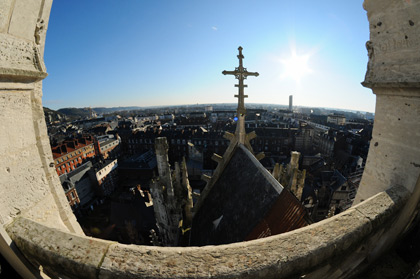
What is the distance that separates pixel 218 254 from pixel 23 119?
146 inches

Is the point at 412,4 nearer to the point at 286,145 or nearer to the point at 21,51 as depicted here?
the point at 21,51

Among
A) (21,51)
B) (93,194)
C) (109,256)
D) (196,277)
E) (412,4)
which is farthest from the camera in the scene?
(93,194)

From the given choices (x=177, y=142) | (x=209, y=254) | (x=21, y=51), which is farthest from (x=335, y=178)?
(x=177, y=142)

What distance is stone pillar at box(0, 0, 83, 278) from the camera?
2.58 m

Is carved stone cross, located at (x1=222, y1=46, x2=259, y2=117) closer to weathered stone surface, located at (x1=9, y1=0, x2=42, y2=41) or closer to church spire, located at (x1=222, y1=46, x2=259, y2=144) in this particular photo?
church spire, located at (x1=222, y1=46, x2=259, y2=144)

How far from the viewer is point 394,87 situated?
334 centimetres

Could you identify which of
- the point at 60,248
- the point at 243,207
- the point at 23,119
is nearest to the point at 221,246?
the point at 60,248

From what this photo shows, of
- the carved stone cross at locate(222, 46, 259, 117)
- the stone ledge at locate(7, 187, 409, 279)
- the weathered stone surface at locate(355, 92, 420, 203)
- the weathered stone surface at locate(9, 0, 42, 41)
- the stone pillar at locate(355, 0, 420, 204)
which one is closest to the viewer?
the stone ledge at locate(7, 187, 409, 279)

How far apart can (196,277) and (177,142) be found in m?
51.8

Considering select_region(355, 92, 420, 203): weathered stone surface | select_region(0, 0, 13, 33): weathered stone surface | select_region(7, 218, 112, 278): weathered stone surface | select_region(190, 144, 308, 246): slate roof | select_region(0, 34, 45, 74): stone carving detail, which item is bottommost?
select_region(190, 144, 308, 246): slate roof

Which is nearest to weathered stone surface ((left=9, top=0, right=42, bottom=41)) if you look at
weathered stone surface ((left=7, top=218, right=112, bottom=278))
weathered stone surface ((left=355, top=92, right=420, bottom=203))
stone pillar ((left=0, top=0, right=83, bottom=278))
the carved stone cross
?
stone pillar ((left=0, top=0, right=83, bottom=278))

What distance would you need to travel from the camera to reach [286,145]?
179 ft

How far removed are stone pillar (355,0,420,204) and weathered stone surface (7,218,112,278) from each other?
507 centimetres

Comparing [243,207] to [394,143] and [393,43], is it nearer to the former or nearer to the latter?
[394,143]
